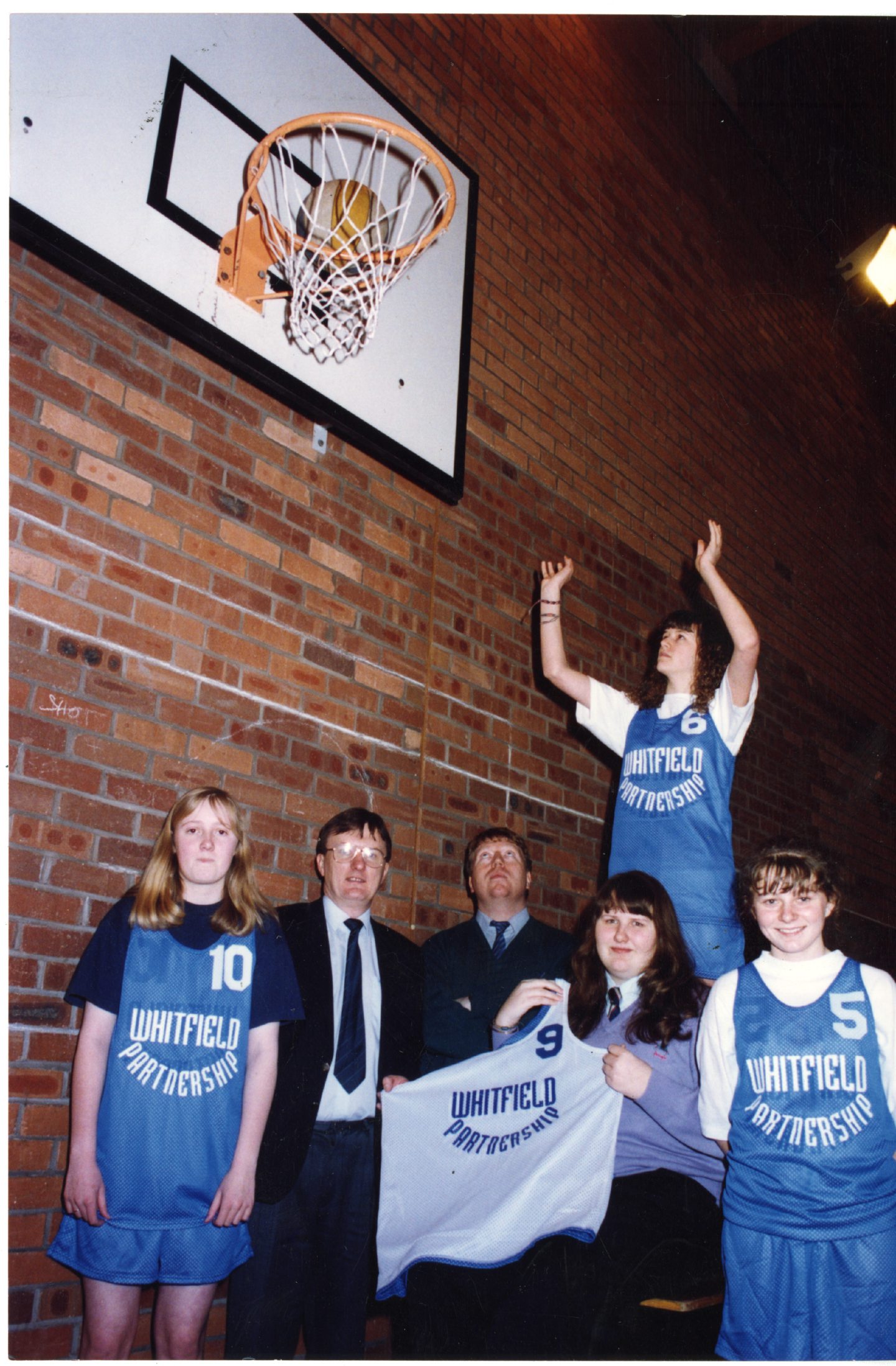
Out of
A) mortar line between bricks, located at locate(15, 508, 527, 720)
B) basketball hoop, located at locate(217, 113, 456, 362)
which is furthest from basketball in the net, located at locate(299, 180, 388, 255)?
mortar line between bricks, located at locate(15, 508, 527, 720)

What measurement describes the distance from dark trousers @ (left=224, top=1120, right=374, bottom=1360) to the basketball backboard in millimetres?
2204

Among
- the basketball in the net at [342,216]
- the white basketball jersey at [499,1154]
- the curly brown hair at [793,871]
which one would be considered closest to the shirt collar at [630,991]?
the white basketball jersey at [499,1154]

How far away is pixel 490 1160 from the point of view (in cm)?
274

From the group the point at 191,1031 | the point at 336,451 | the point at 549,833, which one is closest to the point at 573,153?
the point at 336,451

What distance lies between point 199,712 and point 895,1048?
79.5 inches

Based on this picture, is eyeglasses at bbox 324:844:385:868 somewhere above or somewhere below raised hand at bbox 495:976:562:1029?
above

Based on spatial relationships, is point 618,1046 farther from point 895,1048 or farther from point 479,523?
point 479,523

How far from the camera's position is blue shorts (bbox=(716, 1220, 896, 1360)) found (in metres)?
2.19

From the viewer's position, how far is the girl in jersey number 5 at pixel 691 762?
3.08m

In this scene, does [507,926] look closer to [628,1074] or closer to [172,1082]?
[628,1074]

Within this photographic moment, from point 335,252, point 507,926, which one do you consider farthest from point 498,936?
point 335,252

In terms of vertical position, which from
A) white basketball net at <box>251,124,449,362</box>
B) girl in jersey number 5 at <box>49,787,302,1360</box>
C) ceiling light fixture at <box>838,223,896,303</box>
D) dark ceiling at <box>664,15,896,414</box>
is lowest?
girl in jersey number 5 at <box>49,787,302,1360</box>

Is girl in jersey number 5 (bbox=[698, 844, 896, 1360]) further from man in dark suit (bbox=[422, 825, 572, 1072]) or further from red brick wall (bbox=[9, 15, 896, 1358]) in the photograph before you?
red brick wall (bbox=[9, 15, 896, 1358])

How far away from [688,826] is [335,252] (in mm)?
2010
